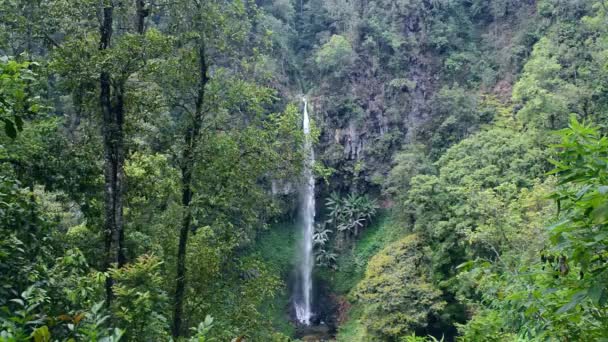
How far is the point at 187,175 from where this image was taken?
6.54 metres

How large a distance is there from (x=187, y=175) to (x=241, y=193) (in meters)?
0.82

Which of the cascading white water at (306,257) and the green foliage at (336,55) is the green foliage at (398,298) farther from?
the green foliage at (336,55)

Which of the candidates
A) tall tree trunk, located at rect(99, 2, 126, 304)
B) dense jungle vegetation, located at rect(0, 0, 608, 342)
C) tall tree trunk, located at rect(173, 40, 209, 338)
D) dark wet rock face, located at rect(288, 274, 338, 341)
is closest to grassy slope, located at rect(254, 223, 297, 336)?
dense jungle vegetation, located at rect(0, 0, 608, 342)

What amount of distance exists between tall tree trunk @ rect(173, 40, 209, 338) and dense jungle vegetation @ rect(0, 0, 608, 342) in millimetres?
27

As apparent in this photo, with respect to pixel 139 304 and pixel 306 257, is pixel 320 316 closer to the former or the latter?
pixel 306 257

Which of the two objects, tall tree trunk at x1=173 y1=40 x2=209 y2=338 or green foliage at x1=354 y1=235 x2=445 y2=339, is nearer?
tall tree trunk at x1=173 y1=40 x2=209 y2=338

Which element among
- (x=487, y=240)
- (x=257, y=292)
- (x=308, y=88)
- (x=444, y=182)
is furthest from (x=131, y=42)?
(x=308, y=88)

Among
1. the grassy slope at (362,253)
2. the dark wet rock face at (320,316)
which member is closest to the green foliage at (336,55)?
the grassy slope at (362,253)

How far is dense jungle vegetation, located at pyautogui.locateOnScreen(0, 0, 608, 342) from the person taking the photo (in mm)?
2426

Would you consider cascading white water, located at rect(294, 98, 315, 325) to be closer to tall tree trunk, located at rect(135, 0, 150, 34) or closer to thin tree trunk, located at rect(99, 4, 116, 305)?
tall tree trunk, located at rect(135, 0, 150, 34)

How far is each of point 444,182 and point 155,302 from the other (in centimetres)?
1462

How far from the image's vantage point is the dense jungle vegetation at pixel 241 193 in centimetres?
243

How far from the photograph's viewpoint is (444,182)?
17.1 metres

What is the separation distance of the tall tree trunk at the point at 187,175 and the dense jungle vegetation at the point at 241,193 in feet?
0.09
